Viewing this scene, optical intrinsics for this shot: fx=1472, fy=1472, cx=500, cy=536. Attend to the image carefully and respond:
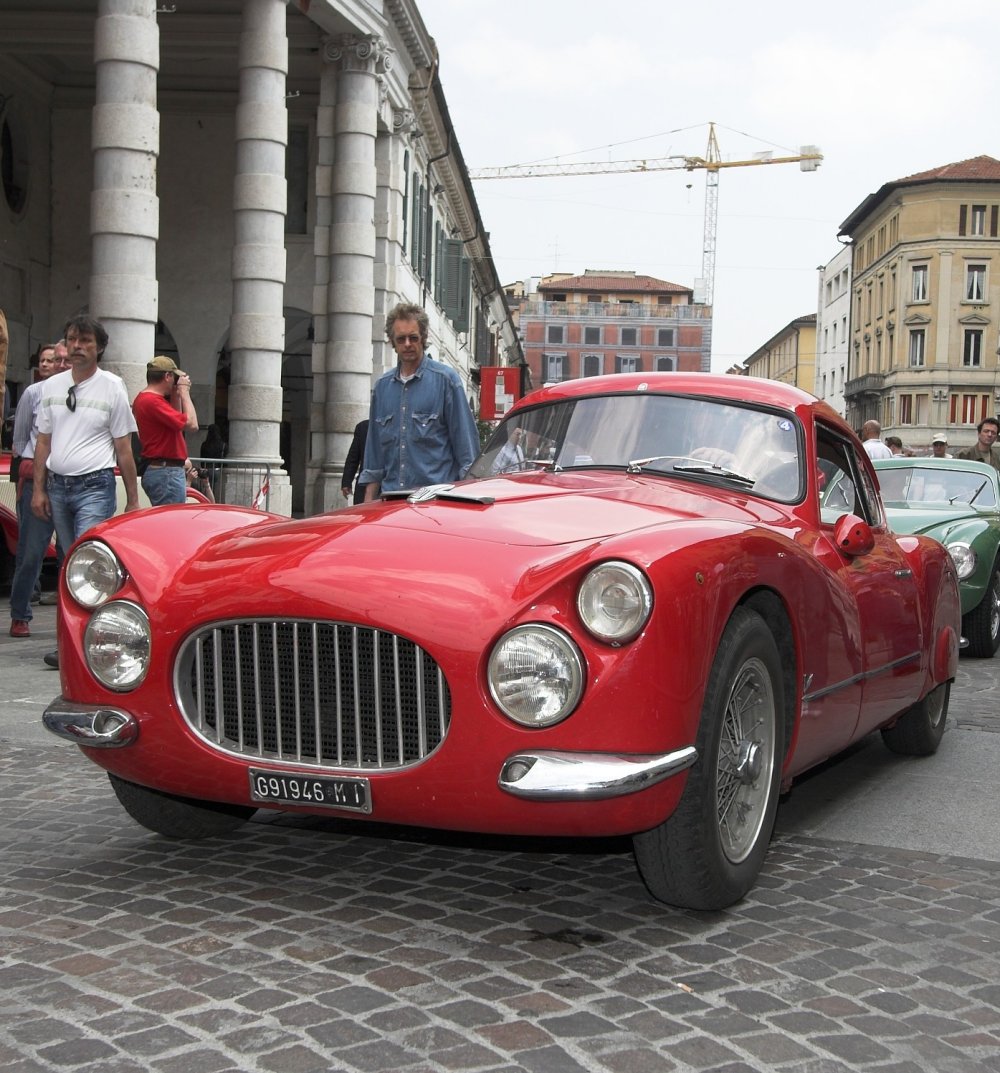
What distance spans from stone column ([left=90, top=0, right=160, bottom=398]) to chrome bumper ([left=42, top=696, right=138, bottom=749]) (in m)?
13.1

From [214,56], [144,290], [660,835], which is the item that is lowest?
[660,835]

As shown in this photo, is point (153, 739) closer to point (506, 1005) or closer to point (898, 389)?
point (506, 1005)

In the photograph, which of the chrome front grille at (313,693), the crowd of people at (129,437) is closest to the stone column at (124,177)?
the crowd of people at (129,437)

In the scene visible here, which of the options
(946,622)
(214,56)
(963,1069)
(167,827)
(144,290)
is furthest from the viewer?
(214,56)

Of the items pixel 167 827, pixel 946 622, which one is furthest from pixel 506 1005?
pixel 946 622

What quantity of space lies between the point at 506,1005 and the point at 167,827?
1.72 meters

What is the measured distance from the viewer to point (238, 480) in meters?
18.2

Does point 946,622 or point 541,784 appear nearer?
point 541,784

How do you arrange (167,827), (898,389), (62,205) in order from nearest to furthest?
1. (167,827)
2. (62,205)
3. (898,389)

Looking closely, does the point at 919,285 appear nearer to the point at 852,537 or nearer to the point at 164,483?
the point at 164,483

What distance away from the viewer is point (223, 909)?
3732mm

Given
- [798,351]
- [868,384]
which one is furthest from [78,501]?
[798,351]

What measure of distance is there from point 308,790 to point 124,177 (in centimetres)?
1437

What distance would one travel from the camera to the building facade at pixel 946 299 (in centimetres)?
7544
